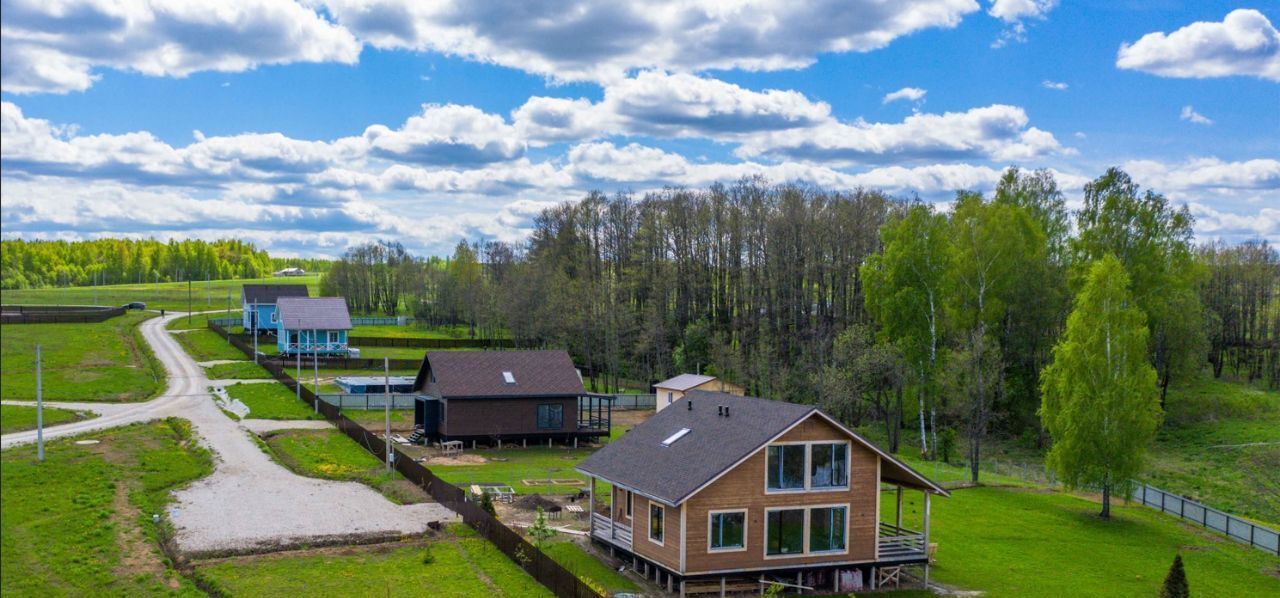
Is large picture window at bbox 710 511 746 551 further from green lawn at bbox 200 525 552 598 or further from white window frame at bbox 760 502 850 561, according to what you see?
green lawn at bbox 200 525 552 598

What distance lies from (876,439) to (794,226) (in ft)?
77.3

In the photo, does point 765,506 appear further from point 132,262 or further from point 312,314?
point 132,262

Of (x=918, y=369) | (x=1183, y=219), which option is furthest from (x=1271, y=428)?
(x=918, y=369)

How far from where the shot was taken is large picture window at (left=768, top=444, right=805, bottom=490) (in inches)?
1085

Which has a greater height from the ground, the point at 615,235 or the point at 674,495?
Result: the point at 615,235

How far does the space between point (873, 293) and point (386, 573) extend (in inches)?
1581

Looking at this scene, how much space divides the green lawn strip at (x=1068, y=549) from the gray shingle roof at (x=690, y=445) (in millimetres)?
7663

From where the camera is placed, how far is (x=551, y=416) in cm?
5309

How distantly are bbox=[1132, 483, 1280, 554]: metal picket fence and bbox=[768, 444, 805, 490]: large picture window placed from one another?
21.1 meters

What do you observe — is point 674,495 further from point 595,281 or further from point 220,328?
point 220,328

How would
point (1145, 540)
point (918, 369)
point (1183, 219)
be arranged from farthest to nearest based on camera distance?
point (1183, 219) → point (918, 369) → point (1145, 540)

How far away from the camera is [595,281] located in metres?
90.0

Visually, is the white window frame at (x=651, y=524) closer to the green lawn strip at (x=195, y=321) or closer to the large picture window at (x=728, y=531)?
the large picture window at (x=728, y=531)

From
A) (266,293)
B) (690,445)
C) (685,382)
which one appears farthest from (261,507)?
(266,293)
